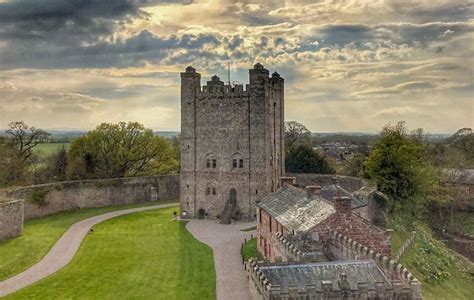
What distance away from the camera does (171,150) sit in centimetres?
6228

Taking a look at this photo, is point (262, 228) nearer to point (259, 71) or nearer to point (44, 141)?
point (259, 71)

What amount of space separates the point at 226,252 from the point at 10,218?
15152 mm

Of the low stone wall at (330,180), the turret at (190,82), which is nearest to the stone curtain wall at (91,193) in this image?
the low stone wall at (330,180)

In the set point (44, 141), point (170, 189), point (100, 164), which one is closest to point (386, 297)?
point (170, 189)

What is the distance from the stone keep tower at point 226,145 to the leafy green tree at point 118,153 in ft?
61.5

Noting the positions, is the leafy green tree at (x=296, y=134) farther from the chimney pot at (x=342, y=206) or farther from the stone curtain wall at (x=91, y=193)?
the chimney pot at (x=342, y=206)

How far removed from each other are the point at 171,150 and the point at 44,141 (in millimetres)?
15598

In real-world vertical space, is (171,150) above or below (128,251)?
above

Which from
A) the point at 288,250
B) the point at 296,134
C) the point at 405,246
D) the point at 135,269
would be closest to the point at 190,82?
the point at 135,269

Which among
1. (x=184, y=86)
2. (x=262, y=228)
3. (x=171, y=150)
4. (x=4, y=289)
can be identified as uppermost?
(x=184, y=86)

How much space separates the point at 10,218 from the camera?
31953 mm

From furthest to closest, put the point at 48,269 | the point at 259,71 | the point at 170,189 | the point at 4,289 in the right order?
the point at 170,189, the point at 259,71, the point at 48,269, the point at 4,289

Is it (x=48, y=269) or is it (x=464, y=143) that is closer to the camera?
(x=48, y=269)

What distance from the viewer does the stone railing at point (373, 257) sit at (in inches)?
535
